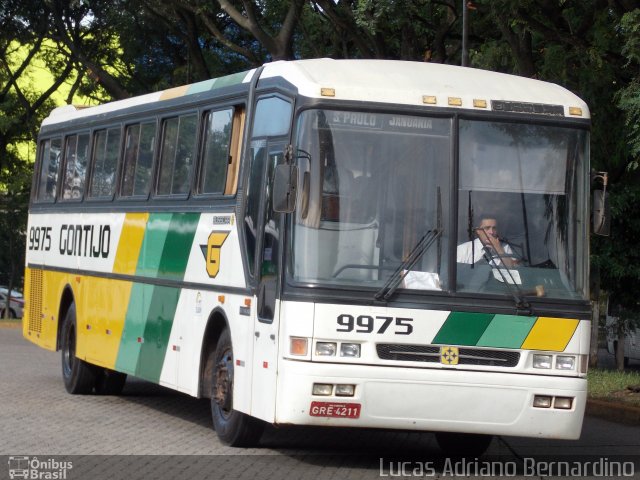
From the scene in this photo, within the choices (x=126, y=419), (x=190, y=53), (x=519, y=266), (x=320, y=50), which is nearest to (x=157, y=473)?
(x=519, y=266)

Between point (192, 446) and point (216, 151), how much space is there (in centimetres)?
276

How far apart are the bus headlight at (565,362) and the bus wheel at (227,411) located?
2.58 m

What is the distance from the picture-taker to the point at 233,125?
12.7m

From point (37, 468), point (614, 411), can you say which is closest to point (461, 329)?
point (37, 468)

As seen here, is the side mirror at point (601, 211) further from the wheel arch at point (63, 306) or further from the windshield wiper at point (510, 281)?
the wheel arch at point (63, 306)

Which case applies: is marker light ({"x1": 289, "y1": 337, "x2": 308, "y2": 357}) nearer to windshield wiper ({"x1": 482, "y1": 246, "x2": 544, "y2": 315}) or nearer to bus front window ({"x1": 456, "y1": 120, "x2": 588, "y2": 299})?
Result: bus front window ({"x1": 456, "y1": 120, "x2": 588, "y2": 299})

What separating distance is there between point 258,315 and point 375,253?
1253 mm

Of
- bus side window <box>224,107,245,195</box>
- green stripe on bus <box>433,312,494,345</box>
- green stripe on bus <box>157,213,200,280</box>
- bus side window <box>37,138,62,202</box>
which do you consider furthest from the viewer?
bus side window <box>37,138,62,202</box>

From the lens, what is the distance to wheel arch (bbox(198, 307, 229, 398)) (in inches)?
500

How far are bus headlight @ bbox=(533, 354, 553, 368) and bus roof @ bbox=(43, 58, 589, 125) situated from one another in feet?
6.41

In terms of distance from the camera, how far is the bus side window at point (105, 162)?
16188 mm

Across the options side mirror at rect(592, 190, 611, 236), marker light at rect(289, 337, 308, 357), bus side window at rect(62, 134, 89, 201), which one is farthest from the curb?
bus side window at rect(62, 134, 89, 201)

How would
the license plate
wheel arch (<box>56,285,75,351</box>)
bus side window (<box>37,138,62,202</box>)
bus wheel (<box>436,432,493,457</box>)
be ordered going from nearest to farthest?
the license plate < bus wheel (<box>436,432,493,457</box>) < wheel arch (<box>56,285,75,351</box>) < bus side window (<box>37,138,62,202</box>)

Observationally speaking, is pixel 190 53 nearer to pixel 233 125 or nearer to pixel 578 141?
pixel 233 125
